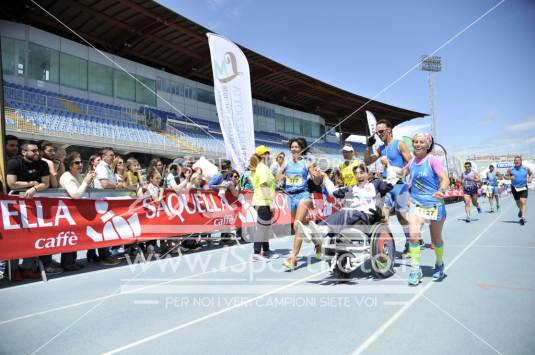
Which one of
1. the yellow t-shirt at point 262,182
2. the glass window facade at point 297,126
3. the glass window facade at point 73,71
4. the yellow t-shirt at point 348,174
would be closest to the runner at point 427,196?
the yellow t-shirt at point 348,174

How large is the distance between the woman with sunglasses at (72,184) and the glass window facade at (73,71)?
16362 millimetres

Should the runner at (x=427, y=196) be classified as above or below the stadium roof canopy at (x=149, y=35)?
below

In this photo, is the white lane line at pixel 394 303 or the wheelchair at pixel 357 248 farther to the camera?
the wheelchair at pixel 357 248

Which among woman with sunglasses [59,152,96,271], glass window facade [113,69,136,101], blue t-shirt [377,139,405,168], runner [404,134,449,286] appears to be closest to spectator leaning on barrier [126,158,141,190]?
woman with sunglasses [59,152,96,271]

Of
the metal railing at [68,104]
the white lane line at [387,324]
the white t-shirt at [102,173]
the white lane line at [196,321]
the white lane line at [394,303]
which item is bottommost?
the white lane line at [387,324]

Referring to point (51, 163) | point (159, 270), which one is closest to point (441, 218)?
point (159, 270)

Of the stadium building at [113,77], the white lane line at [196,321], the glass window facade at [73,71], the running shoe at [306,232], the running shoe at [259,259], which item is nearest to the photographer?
the white lane line at [196,321]

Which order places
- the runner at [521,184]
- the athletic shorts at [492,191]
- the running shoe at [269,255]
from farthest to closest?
the athletic shorts at [492,191]
the runner at [521,184]
the running shoe at [269,255]

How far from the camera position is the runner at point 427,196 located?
4.23 m

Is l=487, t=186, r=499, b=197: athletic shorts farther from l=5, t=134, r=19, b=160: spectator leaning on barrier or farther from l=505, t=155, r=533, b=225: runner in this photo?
l=5, t=134, r=19, b=160: spectator leaning on barrier

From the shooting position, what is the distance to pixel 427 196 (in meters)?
4.30

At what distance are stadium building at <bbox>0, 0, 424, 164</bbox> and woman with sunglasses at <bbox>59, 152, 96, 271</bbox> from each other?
33.7 feet

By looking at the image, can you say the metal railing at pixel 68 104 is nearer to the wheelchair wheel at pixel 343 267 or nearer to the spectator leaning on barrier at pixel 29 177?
the spectator leaning on barrier at pixel 29 177

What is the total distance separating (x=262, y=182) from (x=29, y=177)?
3.61m
